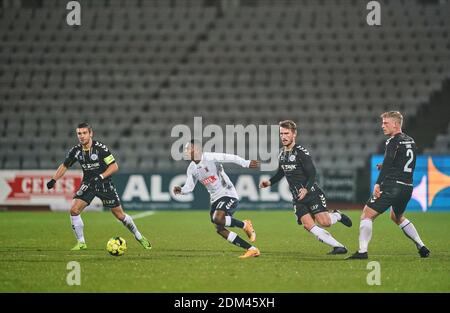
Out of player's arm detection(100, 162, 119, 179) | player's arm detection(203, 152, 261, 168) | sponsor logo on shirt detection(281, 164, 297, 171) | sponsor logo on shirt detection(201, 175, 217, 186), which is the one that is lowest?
sponsor logo on shirt detection(201, 175, 217, 186)

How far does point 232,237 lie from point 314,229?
1.24m

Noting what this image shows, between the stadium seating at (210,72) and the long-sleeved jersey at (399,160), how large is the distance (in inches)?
599

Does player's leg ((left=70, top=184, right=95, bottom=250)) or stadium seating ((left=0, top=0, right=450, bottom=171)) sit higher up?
stadium seating ((left=0, top=0, right=450, bottom=171))

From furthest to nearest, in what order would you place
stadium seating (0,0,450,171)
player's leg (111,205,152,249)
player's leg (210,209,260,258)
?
stadium seating (0,0,450,171) < player's leg (111,205,152,249) < player's leg (210,209,260,258)

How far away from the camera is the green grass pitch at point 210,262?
A: 908cm

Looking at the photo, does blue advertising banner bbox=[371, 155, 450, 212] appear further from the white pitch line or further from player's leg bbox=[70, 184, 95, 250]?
player's leg bbox=[70, 184, 95, 250]

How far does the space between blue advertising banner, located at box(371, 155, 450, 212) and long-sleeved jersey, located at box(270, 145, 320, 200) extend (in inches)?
474

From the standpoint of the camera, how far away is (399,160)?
11.2m

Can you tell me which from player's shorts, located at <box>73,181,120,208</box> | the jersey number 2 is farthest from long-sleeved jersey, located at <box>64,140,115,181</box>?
the jersey number 2

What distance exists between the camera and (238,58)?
3019cm

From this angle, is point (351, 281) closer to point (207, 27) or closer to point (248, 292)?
point (248, 292)

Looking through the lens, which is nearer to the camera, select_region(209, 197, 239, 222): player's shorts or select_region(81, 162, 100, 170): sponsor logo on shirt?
select_region(209, 197, 239, 222): player's shorts

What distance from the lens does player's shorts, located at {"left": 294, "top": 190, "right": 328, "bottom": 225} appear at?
12023 millimetres

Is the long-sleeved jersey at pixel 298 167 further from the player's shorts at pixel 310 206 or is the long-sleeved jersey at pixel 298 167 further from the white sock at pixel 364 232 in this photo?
the white sock at pixel 364 232
